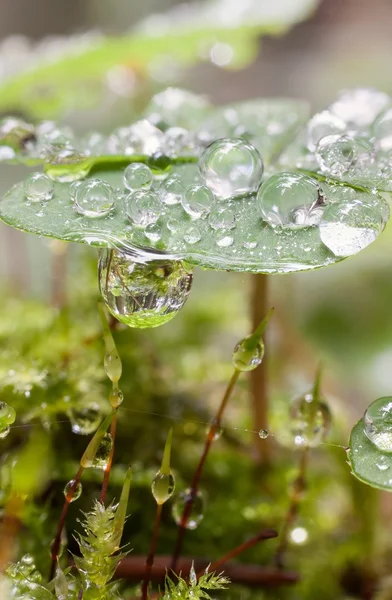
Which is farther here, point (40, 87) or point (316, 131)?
point (40, 87)

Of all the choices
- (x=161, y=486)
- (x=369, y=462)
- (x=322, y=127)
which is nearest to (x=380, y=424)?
(x=369, y=462)

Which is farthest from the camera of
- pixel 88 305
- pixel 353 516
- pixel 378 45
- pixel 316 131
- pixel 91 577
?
pixel 378 45

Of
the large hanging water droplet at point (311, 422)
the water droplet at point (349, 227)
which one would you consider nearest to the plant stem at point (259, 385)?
the large hanging water droplet at point (311, 422)

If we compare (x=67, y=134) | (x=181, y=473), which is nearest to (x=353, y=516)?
(x=181, y=473)

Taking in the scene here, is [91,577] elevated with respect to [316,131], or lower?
lower

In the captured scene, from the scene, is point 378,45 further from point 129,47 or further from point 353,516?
point 353,516

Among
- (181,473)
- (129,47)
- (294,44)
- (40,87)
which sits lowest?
(294,44)

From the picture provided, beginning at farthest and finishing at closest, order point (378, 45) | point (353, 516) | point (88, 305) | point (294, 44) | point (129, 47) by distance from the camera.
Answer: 1. point (294, 44)
2. point (378, 45)
3. point (129, 47)
4. point (88, 305)
5. point (353, 516)

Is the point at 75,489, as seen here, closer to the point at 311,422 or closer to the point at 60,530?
the point at 60,530
